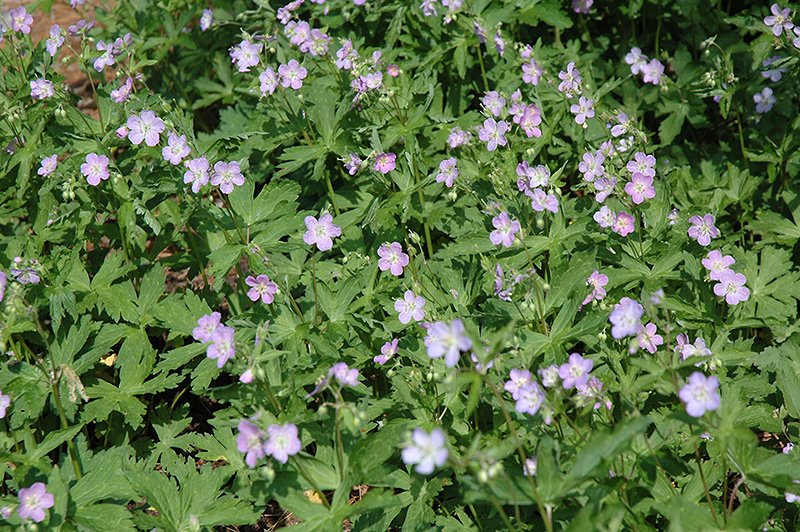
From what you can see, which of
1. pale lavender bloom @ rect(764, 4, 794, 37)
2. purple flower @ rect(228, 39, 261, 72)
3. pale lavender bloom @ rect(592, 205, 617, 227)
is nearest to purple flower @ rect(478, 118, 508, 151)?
pale lavender bloom @ rect(592, 205, 617, 227)

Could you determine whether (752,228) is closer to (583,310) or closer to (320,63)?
(583,310)

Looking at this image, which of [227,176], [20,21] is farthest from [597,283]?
[20,21]

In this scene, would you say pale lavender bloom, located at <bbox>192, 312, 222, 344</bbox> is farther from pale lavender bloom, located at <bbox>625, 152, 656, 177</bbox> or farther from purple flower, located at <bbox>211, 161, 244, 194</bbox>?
pale lavender bloom, located at <bbox>625, 152, 656, 177</bbox>

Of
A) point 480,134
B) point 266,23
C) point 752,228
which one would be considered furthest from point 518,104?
point 266,23

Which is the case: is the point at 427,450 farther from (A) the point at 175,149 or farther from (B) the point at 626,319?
(A) the point at 175,149

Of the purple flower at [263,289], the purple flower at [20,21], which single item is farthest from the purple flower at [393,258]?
the purple flower at [20,21]

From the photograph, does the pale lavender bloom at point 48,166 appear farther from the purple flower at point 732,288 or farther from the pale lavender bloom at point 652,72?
the pale lavender bloom at point 652,72
